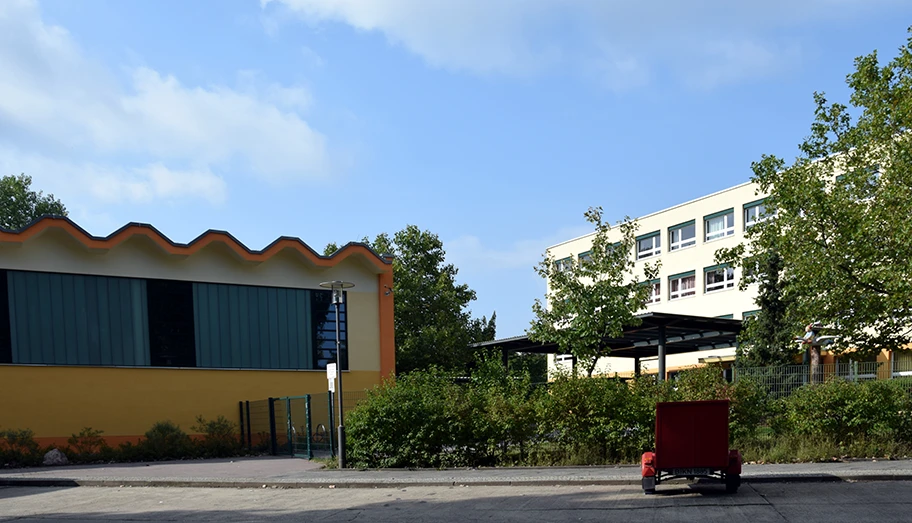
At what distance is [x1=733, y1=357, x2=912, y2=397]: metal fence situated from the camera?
18.8m

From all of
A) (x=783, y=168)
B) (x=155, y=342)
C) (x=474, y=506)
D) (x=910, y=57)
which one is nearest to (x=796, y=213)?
(x=783, y=168)

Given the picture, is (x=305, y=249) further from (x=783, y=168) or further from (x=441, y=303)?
(x=441, y=303)

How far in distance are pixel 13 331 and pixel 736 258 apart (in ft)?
72.4

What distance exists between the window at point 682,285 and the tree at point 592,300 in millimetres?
27049

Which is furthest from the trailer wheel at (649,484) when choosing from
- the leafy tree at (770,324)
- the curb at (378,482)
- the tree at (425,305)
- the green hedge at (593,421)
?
the tree at (425,305)

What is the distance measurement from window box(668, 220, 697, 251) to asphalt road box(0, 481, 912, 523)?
44.3 metres

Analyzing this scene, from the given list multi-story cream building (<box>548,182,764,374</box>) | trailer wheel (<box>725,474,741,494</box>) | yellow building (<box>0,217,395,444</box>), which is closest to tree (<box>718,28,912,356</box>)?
trailer wheel (<box>725,474,741,494</box>)

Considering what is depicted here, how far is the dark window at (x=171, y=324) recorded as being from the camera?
2916cm

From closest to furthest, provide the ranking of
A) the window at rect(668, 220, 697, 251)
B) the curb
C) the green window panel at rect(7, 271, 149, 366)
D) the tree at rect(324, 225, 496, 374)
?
the curb < the green window panel at rect(7, 271, 149, 366) < the tree at rect(324, 225, 496, 374) < the window at rect(668, 220, 697, 251)

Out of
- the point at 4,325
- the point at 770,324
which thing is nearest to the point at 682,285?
the point at 770,324

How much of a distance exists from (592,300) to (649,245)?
3334 centimetres

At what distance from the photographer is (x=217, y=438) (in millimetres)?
29000

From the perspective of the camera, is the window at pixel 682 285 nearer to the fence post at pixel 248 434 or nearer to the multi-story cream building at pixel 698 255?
the multi-story cream building at pixel 698 255

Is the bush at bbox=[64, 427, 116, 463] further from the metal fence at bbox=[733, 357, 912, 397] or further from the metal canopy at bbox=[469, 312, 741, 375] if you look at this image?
the metal fence at bbox=[733, 357, 912, 397]
